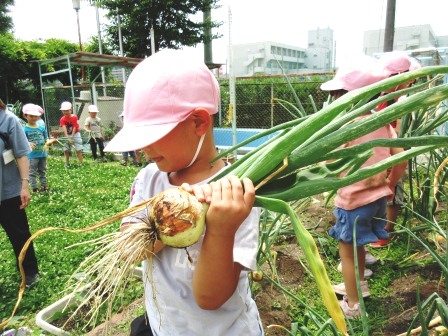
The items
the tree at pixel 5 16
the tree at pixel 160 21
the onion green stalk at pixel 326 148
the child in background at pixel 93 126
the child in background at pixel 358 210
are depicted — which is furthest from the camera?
the tree at pixel 5 16

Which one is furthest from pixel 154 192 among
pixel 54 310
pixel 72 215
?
pixel 72 215

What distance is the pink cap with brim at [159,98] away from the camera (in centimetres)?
93

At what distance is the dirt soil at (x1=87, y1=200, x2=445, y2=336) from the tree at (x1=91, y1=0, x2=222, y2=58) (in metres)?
18.5

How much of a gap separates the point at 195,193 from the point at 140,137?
23cm

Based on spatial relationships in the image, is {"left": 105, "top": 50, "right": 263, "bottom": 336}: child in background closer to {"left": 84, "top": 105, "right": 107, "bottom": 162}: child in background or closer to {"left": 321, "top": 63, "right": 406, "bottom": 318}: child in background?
{"left": 321, "top": 63, "right": 406, "bottom": 318}: child in background

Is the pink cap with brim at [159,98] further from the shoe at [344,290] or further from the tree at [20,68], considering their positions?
the tree at [20,68]

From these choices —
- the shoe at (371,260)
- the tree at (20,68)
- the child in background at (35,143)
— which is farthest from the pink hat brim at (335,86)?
the tree at (20,68)

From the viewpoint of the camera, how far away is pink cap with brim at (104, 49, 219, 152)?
0.93 meters

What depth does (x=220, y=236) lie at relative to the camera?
81 cm

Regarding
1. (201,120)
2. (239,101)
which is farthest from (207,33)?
(201,120)

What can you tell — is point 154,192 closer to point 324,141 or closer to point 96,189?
point 324,141

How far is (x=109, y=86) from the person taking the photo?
1203 cm

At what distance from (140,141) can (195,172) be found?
24cm

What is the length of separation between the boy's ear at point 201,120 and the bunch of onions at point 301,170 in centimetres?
16
